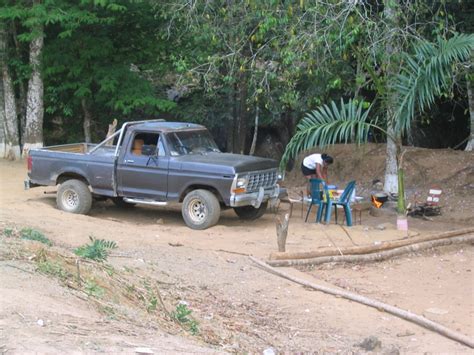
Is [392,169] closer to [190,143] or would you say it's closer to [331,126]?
[331,126]

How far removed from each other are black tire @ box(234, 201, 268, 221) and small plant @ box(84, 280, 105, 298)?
23.5 feet

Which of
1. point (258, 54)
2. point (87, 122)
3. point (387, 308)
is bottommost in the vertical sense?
point (387, 308)

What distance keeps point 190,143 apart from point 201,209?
4.80 feet

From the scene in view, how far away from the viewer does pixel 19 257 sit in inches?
315

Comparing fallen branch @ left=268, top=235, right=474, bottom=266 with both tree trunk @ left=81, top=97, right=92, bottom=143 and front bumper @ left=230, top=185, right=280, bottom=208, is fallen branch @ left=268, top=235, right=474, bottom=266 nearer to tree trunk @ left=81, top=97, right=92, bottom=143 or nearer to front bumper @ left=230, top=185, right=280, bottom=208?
front bumper @ left=230, top=185, right=280, bottom=208

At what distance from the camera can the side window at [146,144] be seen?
1377 centimetres

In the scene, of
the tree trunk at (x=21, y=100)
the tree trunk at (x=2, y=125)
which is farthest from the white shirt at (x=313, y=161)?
the tree trunk at (x=2, y=125)

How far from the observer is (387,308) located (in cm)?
874

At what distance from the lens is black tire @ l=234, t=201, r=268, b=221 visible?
1460 centimetres

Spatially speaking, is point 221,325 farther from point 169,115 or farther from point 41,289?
point 169,115

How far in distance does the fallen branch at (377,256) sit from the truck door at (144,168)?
382 centimetres

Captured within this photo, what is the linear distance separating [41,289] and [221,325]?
6.27ft

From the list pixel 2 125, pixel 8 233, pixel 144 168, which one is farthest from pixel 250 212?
pixel 2 125

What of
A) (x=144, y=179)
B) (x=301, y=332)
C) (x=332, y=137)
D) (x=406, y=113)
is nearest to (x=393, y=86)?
(x=406, y=113)
